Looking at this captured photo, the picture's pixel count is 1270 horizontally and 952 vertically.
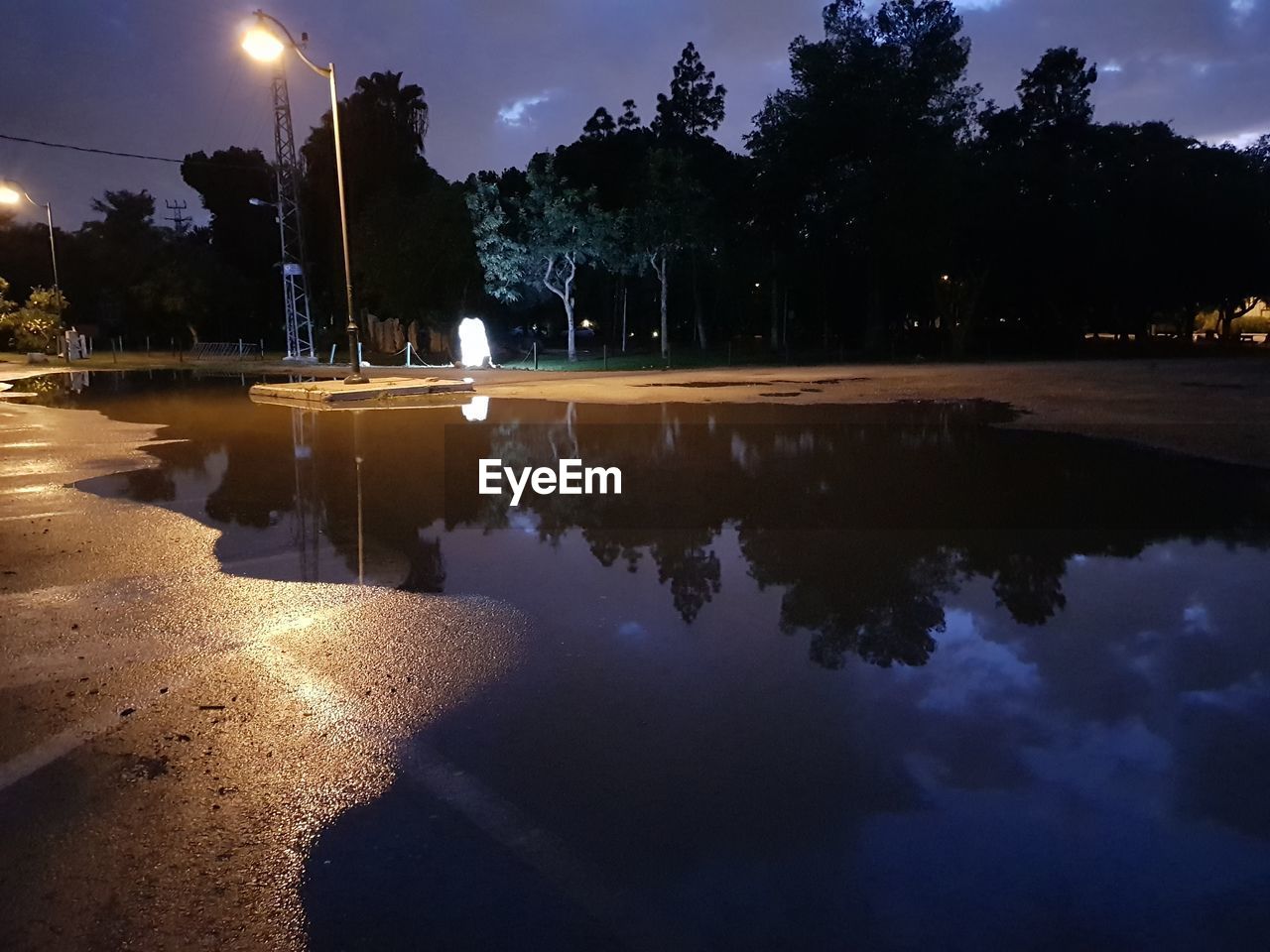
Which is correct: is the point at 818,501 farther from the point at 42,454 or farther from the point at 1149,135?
the point at 1149,135

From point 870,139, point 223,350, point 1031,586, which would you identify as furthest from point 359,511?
point 223,350

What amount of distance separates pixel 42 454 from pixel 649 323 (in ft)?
202

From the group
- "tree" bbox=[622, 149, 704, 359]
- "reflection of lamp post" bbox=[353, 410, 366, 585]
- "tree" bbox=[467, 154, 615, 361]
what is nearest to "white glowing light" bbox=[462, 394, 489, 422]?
"reflection of lamp post" bbox=[353, 410, 366, 585]

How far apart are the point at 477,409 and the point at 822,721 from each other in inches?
759

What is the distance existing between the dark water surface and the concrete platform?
13.2 meters

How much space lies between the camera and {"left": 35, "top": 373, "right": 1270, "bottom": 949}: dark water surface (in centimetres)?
382

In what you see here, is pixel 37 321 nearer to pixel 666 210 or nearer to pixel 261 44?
pixel 666 210

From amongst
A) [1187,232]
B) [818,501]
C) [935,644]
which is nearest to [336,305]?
[1187,232]

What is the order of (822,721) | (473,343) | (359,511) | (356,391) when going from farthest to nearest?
(473,343)
(356,391)
(359,511)
(822,721)

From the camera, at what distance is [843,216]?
149 ft

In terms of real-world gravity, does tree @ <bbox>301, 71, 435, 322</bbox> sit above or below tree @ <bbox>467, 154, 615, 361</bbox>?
above

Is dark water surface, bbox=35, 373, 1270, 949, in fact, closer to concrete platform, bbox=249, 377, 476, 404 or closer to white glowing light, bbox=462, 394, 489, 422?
white glowing light, bbox=462, 394, 489, 422

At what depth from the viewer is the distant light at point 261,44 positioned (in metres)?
23.1

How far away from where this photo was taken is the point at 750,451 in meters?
15.8
